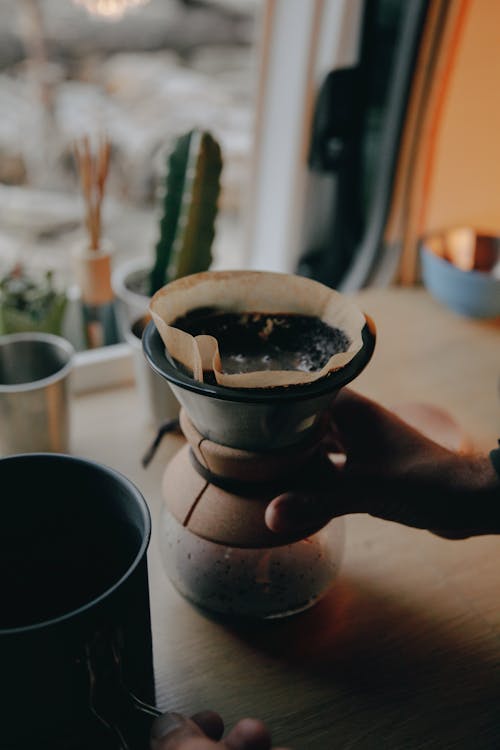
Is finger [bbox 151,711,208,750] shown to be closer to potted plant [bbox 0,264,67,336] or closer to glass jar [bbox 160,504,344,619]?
glass jar [bbox 160,504,344,619]

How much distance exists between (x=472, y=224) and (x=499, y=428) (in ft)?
2.04

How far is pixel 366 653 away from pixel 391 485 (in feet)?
0.51

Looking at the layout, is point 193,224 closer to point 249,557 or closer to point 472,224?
point 249,557

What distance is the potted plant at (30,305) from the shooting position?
0.82 m

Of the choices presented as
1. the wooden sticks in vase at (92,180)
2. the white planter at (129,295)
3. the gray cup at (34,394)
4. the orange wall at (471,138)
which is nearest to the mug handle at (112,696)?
the gray cup at (34,394)

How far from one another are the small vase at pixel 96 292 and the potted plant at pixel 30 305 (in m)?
0.04

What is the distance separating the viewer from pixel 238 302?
22.0 inches

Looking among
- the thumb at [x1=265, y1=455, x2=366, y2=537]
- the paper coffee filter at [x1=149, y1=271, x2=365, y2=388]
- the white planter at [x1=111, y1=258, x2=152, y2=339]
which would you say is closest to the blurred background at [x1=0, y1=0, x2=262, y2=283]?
the white planter at [x1=111, y1=258, x2=152, y2=339]

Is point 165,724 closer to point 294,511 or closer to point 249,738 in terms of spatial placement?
point 249,738

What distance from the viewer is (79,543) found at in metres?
0.47

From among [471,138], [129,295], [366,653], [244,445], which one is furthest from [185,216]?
[471,138]

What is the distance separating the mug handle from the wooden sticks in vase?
2.07 ft

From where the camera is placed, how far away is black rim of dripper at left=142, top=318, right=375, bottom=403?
1.34 ft

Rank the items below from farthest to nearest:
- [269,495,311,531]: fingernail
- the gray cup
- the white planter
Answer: the white planter
the gray cup
[269,495,311,531]: fingernail
